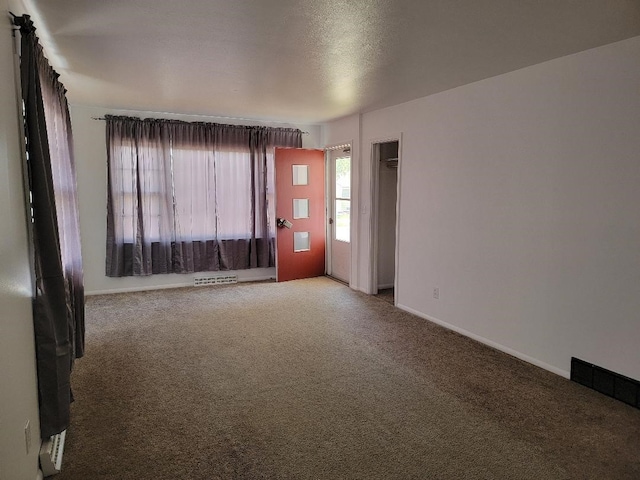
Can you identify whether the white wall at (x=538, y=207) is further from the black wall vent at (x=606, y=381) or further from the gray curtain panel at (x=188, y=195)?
the gray curtain panel at (x=188, y=195)

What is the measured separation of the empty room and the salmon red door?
82cm

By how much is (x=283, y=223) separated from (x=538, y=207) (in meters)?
3.65

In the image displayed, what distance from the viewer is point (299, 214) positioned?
625 cm

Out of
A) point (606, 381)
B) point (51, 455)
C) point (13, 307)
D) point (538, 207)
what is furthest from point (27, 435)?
point (538, 207)

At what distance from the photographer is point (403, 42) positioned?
2674 millimetres

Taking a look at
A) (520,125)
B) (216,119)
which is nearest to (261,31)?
(520,125)

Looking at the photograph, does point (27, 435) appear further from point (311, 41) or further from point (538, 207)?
point (538, 207)

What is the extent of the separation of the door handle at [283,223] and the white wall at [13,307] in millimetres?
4179

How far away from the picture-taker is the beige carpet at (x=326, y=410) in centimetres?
213

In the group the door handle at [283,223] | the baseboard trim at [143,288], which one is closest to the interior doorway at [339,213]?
the door handle at [283,223]

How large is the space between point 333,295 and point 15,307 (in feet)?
13.3

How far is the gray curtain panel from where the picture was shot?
5.33 m

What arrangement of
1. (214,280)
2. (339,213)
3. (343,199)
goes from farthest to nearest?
(339,213) < (343,199) < (214,280)

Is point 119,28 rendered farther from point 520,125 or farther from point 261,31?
point 520,125
